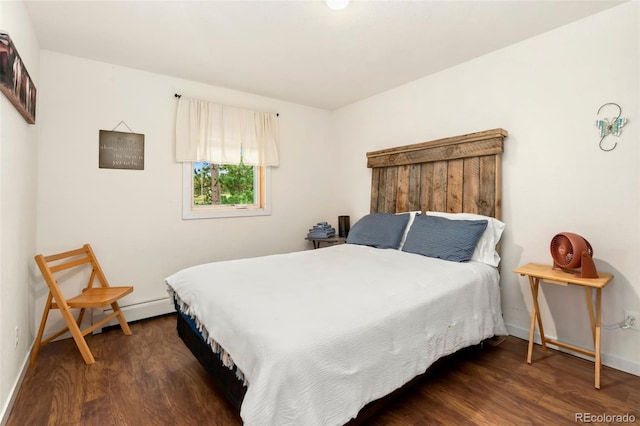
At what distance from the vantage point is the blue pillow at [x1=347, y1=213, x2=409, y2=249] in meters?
2.91

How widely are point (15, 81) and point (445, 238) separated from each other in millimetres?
3000

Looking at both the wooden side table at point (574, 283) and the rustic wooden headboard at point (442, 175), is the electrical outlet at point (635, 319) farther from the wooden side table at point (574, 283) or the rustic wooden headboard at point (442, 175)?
the rustic wooden headboard at point (442, 175)

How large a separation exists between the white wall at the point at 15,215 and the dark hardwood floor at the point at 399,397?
23 cm

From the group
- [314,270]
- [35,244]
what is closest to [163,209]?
[35,244]

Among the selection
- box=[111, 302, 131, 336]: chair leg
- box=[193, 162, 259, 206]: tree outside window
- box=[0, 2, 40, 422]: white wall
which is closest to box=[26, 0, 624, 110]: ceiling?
box=[0, 2, 40, 422]: white wall

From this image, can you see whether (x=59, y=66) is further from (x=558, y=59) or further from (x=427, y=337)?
(x=558, y=59)

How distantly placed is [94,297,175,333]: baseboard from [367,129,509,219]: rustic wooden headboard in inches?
98.9

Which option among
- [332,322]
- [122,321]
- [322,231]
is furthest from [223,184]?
A: [332,322]

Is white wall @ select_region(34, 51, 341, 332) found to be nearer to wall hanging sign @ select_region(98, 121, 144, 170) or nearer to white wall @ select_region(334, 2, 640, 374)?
wall hanging sign @ select_region(98, 121, 144, 170)

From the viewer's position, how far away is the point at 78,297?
2416 mm

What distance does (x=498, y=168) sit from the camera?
256cm

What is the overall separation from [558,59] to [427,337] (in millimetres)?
2319
